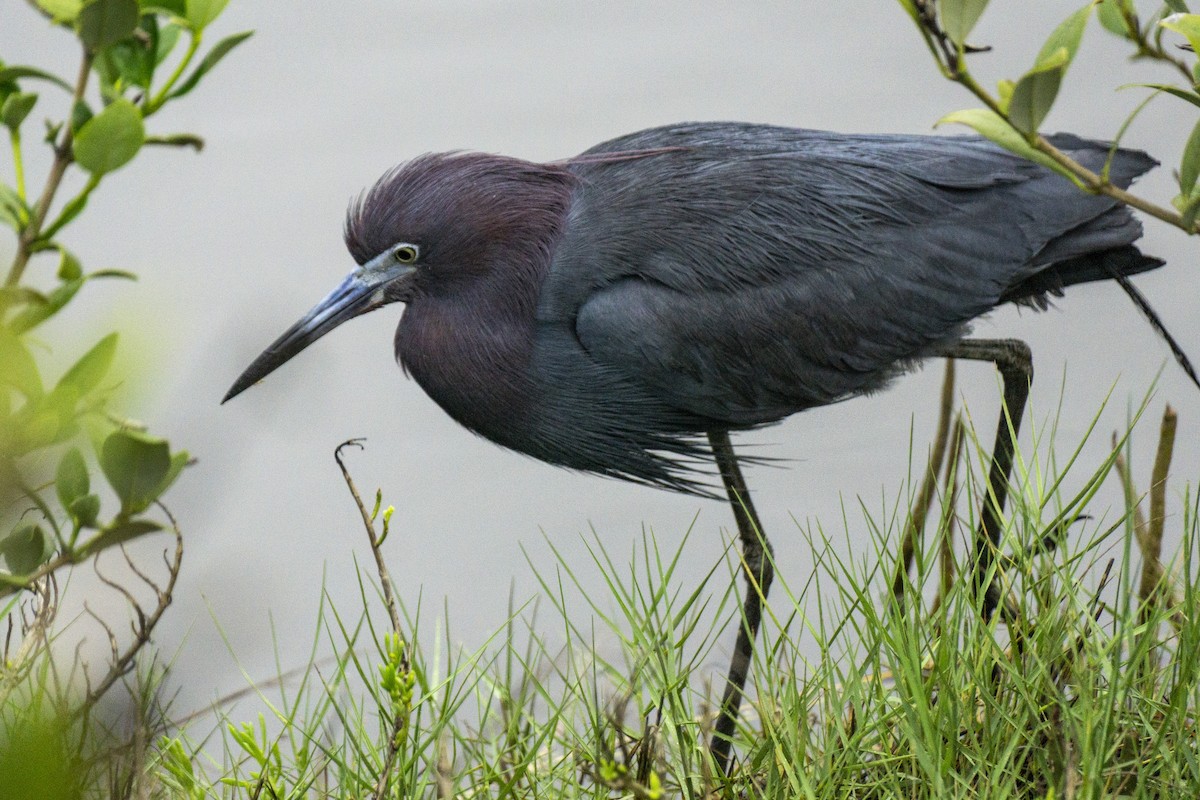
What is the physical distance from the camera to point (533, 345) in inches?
100

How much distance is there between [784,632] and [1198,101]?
939mm

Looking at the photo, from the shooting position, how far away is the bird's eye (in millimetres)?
2574

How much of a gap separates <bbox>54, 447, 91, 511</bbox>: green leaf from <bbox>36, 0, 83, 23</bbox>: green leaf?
261 mm

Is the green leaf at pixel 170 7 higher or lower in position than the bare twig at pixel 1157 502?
higher

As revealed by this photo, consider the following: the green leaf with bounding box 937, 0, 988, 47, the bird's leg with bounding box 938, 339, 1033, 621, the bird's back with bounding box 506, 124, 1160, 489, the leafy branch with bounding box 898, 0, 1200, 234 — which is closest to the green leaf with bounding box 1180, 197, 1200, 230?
the leafy branch with bounding box 898, 0, 1200, 234

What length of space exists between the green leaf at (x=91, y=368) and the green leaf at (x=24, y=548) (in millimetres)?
247

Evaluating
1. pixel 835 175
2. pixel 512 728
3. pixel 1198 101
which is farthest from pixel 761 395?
pixel 1198 101

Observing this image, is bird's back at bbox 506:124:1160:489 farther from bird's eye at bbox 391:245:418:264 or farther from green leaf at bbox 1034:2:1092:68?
green leaf at bbox 1034:2:1092:68

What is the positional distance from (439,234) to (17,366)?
199 cm

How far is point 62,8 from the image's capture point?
0.78 metres

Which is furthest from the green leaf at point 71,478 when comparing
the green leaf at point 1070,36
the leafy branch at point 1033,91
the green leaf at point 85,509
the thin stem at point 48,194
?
the green leaf at point 1070,36

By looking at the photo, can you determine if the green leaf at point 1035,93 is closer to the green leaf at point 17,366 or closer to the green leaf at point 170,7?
the green leaf at point 170,7

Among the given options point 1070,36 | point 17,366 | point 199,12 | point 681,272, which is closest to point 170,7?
point 199,12

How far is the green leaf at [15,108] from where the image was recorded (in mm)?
793
